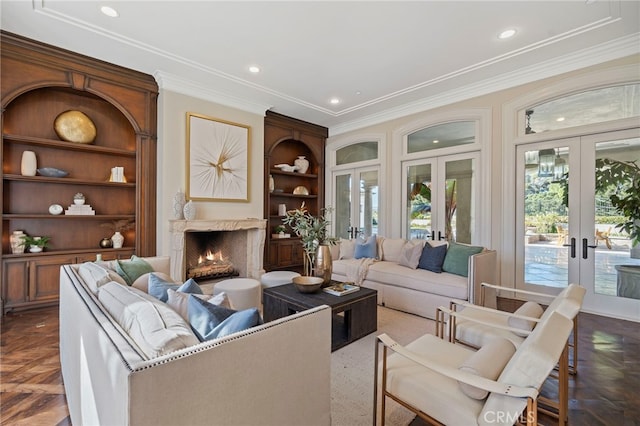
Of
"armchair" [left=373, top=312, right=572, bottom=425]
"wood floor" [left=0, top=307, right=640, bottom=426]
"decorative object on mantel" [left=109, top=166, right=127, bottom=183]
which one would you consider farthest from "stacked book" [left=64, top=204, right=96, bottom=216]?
"armchair" [left=373, top=312, right=572, bottom=425]

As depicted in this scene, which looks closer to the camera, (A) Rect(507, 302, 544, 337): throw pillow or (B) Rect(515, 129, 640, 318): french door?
(A) Rect(507, 302, 544, 337): throw pillow

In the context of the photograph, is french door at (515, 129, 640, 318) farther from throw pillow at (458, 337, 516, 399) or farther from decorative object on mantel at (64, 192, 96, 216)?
decorative object on mantel at (64, 192, 96, 216)

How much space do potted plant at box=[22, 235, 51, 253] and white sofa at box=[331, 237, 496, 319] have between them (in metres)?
3.85

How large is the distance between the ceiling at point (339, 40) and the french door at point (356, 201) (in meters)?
1.97

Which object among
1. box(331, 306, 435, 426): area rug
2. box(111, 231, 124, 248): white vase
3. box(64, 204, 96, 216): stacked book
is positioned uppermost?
box(64, 204, 96, 216): stacked book

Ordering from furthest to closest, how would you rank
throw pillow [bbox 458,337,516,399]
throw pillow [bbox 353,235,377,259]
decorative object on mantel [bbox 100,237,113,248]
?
throw pillow [bbox 353,235,377,259] < decorative object on mantel [bbox 100,237,113,248] < throw pillow [bbox 458,337,516,399]

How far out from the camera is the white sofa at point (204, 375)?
0.84 m

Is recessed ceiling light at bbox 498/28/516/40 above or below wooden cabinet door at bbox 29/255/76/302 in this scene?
above

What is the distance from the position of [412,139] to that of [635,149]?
286cm

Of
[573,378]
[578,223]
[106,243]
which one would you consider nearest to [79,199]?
[106,243]

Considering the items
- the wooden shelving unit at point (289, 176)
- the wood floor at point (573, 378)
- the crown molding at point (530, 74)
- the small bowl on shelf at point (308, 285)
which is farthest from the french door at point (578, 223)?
the wooden shelving unit at point (289, 176)

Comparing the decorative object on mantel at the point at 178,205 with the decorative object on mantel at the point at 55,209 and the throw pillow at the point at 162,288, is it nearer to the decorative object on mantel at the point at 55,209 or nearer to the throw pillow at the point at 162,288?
the decorative object on mantel at the point at 55,209

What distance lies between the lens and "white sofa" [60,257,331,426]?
84 centimetres

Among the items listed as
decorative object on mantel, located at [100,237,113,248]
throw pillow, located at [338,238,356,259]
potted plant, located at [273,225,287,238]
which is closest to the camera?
decorative object on mantel, located at [100,237,113,248]
